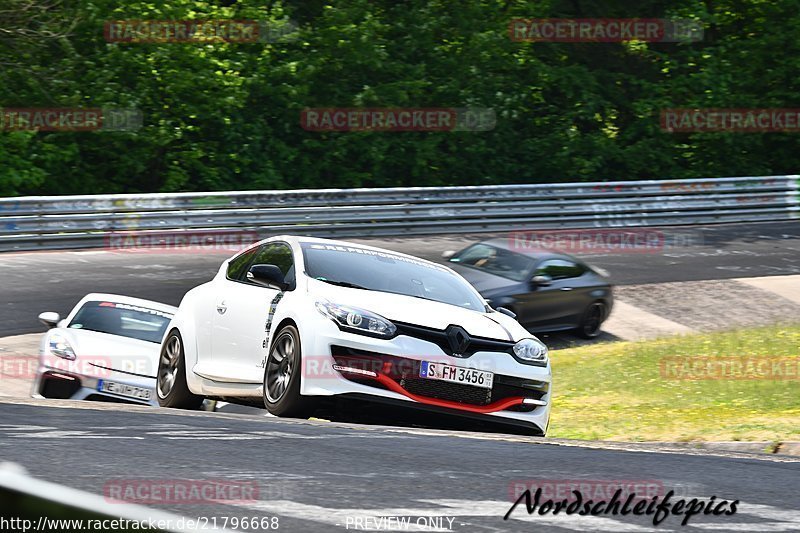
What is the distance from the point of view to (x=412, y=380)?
28.2 feet

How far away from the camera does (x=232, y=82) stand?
29.8 meters

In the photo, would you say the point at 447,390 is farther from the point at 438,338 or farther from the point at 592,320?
the point at 592,320

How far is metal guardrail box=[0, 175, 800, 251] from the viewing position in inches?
926

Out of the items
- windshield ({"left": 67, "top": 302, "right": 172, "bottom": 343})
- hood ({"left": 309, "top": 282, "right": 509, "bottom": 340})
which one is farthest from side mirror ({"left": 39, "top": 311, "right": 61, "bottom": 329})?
hood ({"left": 309, "top": 282, "right": 509, "bottom": 340})

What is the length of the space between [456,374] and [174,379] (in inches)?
119

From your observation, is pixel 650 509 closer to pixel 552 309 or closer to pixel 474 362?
pixel 474 362

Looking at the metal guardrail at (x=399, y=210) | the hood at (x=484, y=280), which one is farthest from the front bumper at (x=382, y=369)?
the metal guardrail at (x=399, y=210)

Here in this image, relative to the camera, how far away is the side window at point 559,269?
62.6ft

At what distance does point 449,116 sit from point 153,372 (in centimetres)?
2150

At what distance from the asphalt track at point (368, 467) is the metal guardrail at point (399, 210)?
1531cm

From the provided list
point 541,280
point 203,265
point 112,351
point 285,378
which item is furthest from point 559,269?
point 285,378

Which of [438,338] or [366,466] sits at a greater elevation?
[438,338]

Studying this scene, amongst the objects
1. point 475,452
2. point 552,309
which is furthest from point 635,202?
point 475,452

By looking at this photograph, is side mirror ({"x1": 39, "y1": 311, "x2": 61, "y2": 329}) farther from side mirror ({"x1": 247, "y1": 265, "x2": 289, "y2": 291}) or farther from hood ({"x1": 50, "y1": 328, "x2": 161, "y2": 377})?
side mirror ({"x1": 247, "y1": 265, "x2": 289, "y2": 291})
